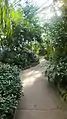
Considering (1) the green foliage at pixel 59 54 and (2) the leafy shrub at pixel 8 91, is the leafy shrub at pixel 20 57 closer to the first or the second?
(1) the green foliage at pixel 59 54

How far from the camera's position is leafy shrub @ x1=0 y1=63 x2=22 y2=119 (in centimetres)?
316

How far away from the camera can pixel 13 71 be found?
4594 millimetres

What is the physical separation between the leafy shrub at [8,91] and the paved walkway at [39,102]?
0.35m

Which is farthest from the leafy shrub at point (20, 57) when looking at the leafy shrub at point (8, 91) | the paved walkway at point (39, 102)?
the leafy shrub at point (8, 91)

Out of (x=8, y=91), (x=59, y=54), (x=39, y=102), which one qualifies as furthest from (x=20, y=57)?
(x=8, y=91)

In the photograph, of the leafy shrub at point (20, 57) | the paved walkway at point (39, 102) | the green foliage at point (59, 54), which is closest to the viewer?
the paved walkway at point (39, 102)

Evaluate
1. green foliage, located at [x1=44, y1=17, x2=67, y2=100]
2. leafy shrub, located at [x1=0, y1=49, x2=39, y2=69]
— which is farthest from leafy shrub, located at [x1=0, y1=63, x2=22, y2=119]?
leafy shrub, located at [x1=0, y1=49, x2=39, y2=69]

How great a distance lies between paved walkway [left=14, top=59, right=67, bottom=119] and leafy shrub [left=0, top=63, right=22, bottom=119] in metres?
0.35

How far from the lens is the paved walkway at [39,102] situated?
3755 mm

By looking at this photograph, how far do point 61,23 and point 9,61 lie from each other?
6.77 feet

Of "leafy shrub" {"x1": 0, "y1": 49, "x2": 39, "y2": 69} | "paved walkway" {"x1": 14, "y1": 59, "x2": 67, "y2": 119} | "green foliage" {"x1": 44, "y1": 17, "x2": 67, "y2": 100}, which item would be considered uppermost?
"leafy shrub" {"x1": 0, "y1": 49, "x2": 39, "y2": 69}

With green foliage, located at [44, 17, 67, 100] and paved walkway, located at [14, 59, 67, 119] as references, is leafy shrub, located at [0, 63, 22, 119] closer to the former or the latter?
paved walkway, located at [14, 59, 67, 119]

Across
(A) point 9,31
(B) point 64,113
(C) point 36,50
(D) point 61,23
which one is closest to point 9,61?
(A) point 9,31

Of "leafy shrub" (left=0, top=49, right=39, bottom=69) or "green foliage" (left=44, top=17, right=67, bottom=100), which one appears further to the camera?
"leafy shrub" (left=0, top=49, right=39, bottom=69)
